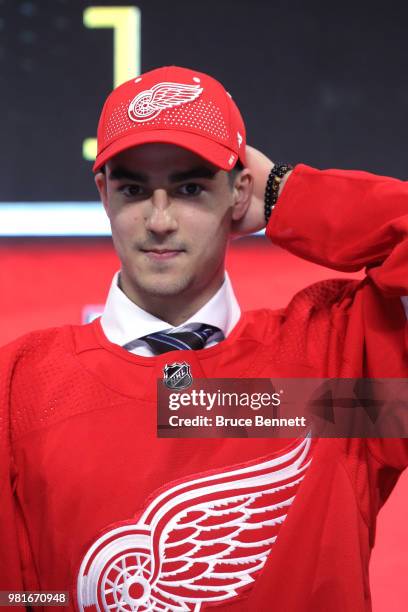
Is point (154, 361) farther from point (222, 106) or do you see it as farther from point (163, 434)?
point (222, 106)

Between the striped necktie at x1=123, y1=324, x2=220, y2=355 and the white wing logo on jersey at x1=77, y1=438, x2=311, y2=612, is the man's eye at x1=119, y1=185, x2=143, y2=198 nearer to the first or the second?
the striped necktie at x1=123, y1=324, x2=220, y2=355

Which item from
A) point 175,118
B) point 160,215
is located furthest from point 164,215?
point 175,118

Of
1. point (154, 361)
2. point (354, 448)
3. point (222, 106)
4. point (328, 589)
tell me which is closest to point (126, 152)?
point (222, 106)

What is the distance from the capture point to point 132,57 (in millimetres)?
1950

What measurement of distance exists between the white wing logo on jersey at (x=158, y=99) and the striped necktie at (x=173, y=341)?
0.27 meters

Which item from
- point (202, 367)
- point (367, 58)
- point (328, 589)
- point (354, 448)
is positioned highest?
point (367, 58)

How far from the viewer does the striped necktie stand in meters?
1.27

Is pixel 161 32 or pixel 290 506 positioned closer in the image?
pixel 290 506

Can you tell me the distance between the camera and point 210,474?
47.0 inches

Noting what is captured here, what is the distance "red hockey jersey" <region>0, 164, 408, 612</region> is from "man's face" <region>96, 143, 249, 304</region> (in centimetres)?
10

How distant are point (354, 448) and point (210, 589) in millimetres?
242

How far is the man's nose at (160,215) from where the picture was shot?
1217 mm

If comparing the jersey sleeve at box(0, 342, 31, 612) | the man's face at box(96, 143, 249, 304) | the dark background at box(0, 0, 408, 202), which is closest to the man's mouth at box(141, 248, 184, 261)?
the man's face at box(96, 143, 249, 304)

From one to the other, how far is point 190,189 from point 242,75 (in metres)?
0.77
